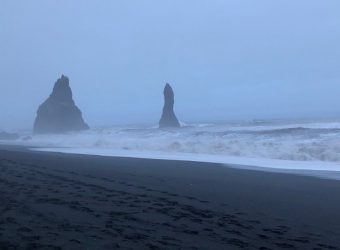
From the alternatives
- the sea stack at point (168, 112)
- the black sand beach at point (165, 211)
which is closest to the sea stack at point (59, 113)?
the sea stack at point (168, 112)

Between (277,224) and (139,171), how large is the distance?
27.8 ft

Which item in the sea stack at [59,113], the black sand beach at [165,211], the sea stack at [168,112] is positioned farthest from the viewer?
the sea stack at [59,113]

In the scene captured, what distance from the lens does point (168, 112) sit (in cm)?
7238

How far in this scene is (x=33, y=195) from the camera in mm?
9430

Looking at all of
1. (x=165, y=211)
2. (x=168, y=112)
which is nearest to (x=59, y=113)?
(x=168, y=112)

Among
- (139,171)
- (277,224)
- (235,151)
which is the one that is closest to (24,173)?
(139,171)

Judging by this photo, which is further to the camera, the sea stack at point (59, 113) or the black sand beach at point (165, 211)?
the sea stack at point (59, 113)

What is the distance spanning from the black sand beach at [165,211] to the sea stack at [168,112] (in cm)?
5735

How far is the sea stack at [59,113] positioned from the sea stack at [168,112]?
14.9 meters

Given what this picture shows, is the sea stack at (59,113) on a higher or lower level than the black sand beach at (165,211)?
higher

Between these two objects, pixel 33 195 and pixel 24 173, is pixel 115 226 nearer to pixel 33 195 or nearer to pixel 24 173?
pixel 33 195

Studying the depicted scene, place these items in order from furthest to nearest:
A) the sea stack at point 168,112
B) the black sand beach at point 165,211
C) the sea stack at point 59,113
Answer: the sea stack at point 59,113
the sea stack at point 168,112
the black sand beach at point 165,211

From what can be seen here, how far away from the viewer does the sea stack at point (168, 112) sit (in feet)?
234

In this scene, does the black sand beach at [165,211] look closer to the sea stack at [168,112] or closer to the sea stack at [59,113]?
the sea stack at [168,112]
